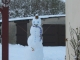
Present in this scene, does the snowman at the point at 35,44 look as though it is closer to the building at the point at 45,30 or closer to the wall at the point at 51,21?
the building at the point at 45,30

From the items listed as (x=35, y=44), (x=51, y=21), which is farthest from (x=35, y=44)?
(x=51, y=21)

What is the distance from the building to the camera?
16781mm

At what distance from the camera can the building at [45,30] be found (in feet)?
55.1

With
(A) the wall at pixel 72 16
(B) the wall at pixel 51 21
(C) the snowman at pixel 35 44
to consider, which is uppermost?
(B) the wall at pixel 51 21

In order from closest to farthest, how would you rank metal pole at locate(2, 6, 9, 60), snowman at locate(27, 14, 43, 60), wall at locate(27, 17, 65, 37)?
metal pole at locate(2, 6, 9, 60)
snowman at locate(27, 14, 43, 60)
wall at locate(27, 17, 65, 37)

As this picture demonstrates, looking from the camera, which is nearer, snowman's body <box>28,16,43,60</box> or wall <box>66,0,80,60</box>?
wall <box>66,0,80,60</box>

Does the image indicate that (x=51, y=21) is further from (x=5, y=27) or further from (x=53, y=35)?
(x=5, y=27)

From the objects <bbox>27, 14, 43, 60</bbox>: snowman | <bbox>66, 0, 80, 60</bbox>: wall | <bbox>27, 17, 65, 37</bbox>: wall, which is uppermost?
<bbox>27, 17, 65, 37</bbox>: wall

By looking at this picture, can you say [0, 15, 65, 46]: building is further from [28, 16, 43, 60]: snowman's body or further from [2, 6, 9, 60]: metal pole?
[2, 6, 9, 60]: metal pole

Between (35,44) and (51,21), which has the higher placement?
(51,21)

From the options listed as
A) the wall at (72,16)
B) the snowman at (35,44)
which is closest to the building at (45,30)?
the snowman at (35,44)

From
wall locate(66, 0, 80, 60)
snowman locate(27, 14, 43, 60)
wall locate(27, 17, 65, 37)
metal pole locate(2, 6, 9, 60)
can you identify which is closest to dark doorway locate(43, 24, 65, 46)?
wall locate(27, 17, 65, 37)

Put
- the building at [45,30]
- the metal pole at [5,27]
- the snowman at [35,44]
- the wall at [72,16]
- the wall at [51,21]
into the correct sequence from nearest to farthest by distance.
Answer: the wall at [72,16]
the metal pole at [5,27]
the snowman at [35,44]
the building at [45,30]
the wall at [51,21]

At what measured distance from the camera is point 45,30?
16.8 m
